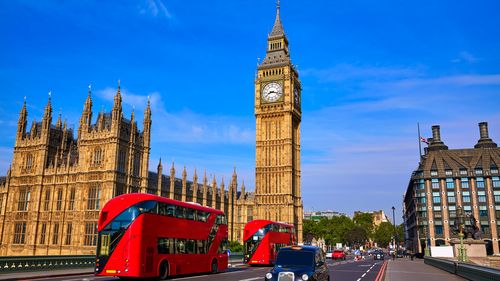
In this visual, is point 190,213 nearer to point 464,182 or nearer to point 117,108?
point 117,108

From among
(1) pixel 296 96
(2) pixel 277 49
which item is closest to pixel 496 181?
(1) pixel 296 96

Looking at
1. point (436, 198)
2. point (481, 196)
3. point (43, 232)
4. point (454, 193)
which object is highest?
point (454, 193)

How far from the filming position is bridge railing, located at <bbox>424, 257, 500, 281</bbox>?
18.7m

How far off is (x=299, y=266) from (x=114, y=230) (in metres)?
10.3

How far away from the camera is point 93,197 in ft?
195

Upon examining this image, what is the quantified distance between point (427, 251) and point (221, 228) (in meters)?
47.4

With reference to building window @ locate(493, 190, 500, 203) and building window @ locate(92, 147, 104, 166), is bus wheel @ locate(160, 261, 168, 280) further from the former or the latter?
building window @ locate(493, 190, 500, 203)

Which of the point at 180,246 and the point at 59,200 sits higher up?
the point at 59,200

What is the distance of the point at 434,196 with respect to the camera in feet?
324

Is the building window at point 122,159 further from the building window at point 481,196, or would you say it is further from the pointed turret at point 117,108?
the building window at point 481,196

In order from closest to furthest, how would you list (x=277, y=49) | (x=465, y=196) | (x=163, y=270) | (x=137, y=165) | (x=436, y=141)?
(x=163, y=270)
(x=137, y=165)
(x=465, y=196)
(x=277, y=49)
(x=436, y=141)

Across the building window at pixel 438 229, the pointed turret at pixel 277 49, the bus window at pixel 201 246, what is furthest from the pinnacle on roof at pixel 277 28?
the bus window at pixel 201 246

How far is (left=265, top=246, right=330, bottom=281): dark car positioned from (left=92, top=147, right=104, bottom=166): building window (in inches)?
1950

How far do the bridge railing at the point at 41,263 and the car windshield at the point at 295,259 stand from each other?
19423 millimetres
